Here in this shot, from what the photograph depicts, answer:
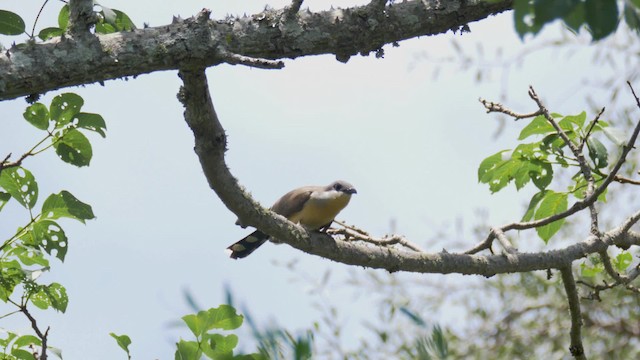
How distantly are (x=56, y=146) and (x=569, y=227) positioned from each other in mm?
5433

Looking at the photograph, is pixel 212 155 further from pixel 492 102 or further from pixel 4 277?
pixel 492 102

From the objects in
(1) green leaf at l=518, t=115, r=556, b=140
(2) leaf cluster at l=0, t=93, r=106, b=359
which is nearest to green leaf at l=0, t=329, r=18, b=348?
(2) leaf cluster at l=0, t=93, r=106, b=359

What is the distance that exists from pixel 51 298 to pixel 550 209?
195 centimetres

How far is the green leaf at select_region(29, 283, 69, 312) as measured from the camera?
3.36 metres

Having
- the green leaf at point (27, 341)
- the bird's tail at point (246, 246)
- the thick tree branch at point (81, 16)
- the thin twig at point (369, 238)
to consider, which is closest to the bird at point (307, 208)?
the bird's tail at point (246, 246)

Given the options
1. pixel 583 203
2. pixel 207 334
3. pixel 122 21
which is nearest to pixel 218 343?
pixel 207 334

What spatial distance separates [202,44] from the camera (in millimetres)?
2623

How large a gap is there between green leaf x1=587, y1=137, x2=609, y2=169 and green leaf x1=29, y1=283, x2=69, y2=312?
6.62 ft

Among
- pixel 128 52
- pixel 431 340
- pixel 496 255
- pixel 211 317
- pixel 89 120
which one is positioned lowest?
pixel 431 340

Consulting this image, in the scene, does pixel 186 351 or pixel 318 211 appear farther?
pixel 318 211

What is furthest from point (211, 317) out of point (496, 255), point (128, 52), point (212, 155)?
point (496, 255)

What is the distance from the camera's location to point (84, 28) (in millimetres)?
2658

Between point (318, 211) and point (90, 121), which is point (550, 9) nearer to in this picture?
point (90, 121)

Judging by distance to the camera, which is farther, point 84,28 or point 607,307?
point 607,307
